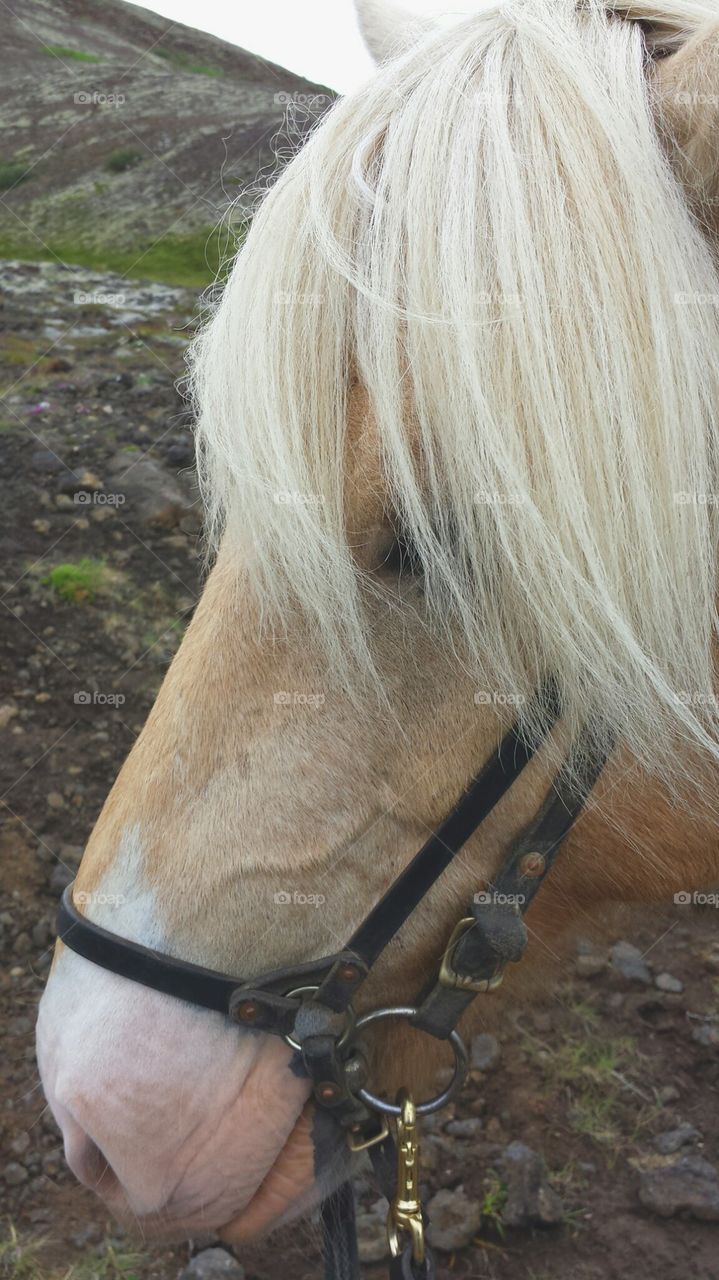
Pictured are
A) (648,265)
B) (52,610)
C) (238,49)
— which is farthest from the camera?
(238,49)

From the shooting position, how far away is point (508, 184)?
4.53ft

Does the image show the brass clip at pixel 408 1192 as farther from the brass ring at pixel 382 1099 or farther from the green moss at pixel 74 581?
the green moss at pixel 74 581

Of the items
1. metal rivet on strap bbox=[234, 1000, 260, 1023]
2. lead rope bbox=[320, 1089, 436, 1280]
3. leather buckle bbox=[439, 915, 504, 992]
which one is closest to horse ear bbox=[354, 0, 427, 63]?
leather buckle bbox=[439, 915, 504, 992]

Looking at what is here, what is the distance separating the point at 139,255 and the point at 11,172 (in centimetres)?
364

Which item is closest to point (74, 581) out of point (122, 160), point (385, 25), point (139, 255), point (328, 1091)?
point (385, 25)

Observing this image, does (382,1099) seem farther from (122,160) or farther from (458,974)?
(122,160)

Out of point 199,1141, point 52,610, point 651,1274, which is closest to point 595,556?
point 199,1141

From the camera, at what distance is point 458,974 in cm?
154

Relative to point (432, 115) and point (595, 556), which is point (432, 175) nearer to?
point (432, 115)

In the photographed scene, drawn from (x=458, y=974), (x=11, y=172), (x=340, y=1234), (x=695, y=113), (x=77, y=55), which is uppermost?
(x=77, y=55)

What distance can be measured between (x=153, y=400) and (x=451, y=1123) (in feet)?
16.1

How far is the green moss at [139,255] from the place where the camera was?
958 cm

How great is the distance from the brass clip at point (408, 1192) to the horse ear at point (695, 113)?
161 centimetres

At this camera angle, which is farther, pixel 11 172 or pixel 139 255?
pixel 11 172
